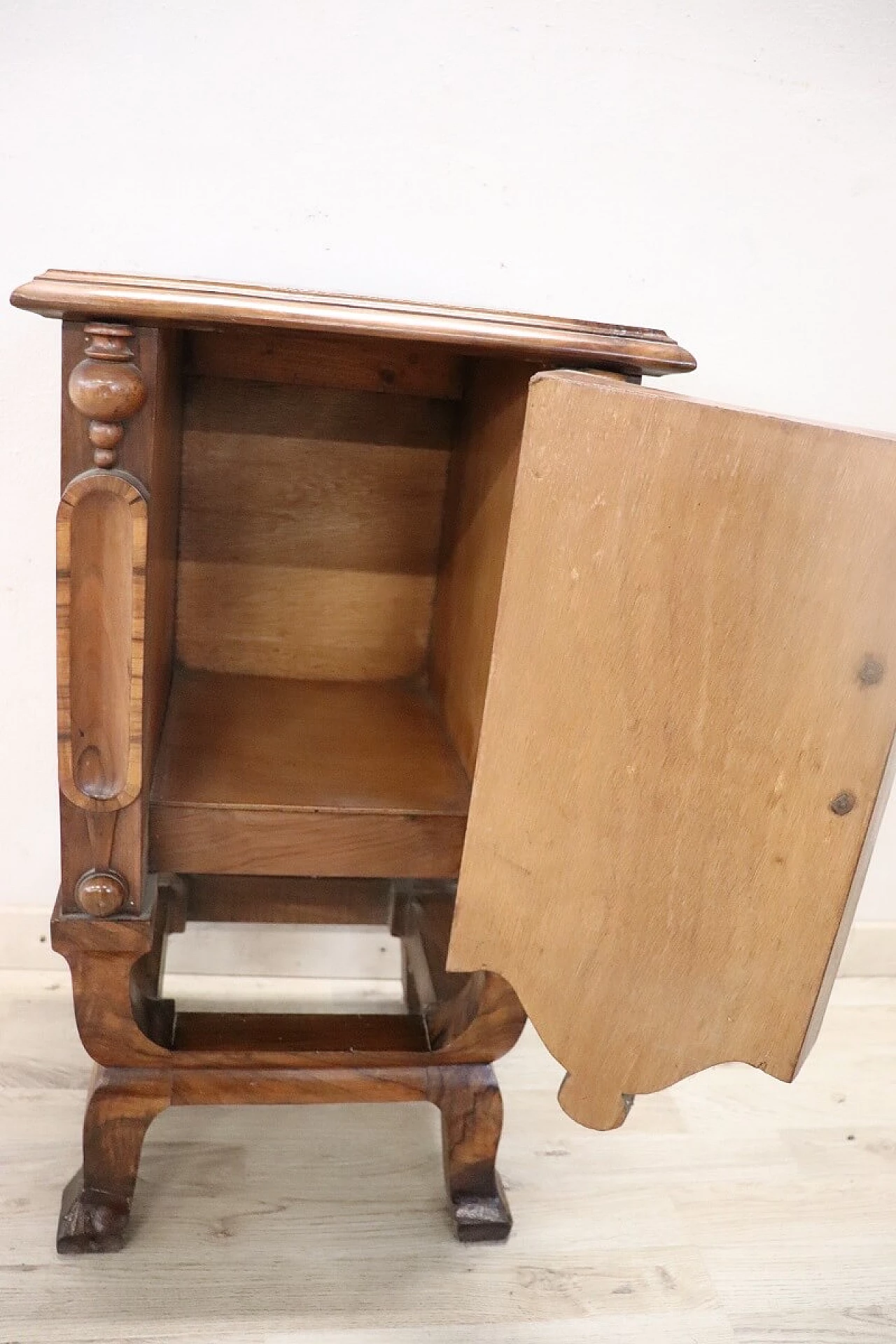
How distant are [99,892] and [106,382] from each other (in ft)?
1.30

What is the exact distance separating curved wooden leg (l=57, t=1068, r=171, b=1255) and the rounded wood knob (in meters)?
0.21

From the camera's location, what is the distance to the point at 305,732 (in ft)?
3.24

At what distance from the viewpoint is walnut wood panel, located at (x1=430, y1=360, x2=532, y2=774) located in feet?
2.71

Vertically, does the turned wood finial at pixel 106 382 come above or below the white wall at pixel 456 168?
below

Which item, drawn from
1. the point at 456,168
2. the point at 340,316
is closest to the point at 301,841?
the point at 340,316

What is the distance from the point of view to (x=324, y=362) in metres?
1.04

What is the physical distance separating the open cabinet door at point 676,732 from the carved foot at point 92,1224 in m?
0.48

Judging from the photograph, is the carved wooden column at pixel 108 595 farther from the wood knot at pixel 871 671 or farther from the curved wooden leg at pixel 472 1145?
the wood knot at pixel 871 671

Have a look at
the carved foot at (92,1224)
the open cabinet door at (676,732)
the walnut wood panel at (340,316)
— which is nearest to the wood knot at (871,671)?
the open cabinet door at (676,732)

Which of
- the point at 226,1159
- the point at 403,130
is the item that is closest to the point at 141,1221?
the point at 226,1159

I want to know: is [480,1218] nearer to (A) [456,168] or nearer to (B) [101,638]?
(B) [101,638]

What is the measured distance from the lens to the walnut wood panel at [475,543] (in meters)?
0.83

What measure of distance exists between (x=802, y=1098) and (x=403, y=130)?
4.17 ft

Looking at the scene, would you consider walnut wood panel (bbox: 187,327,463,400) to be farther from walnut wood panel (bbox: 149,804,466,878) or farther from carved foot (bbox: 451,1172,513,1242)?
carved foot (bbox: 451,1172,513,1242)
